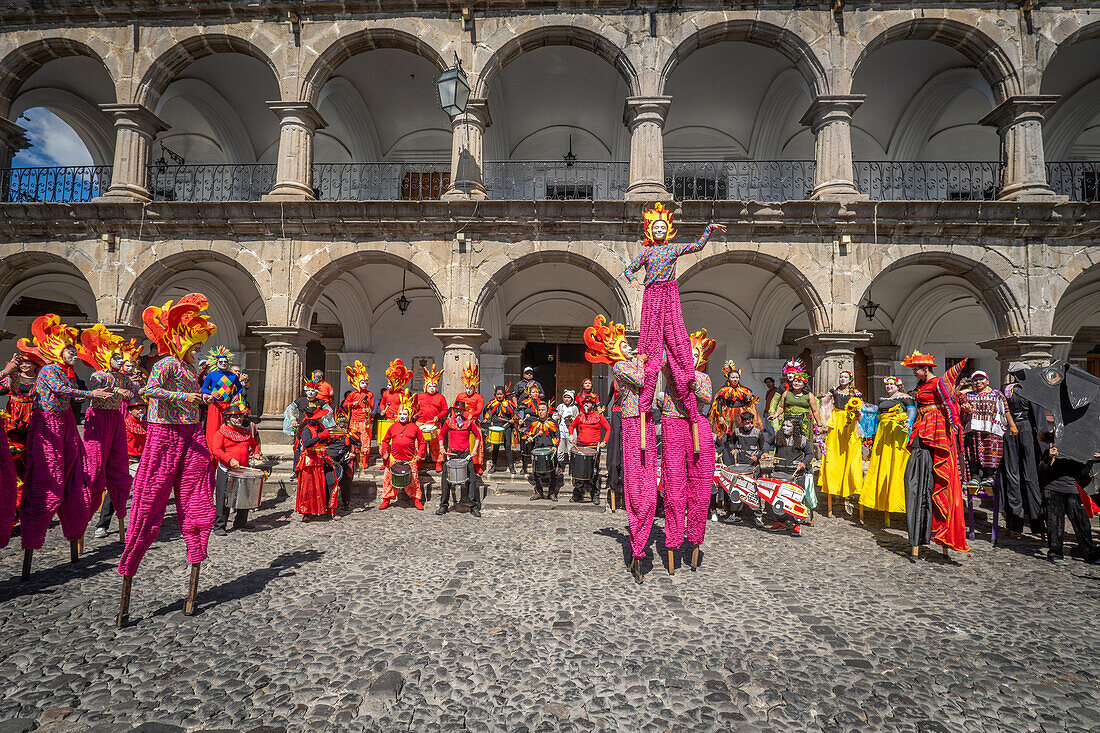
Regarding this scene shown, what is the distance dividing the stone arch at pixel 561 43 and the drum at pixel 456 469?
746 cm

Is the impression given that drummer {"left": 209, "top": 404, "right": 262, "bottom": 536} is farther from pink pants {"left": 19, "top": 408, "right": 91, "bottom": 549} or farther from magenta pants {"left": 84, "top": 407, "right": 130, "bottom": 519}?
pink pants {"left": 19, "top": 408, "right": 91, "bottom": 549}

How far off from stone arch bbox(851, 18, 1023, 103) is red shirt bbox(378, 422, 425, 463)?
1063cm

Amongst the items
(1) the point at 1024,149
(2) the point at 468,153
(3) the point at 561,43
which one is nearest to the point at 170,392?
(2) the point at 468,153

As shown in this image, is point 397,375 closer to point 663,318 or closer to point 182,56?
point 663,318

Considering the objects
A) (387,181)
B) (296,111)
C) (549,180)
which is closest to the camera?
(296,111)

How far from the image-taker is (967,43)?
Answer: 945 cm

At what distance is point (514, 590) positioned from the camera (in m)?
4.05

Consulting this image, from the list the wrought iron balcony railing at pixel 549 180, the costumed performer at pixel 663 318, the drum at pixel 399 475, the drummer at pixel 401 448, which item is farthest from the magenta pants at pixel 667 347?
the wrought iron balcony railing at pixel 549 180

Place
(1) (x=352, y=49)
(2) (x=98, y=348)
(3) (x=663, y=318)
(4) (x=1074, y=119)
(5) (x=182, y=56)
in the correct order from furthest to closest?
1. (4) (x=1074, y=119)
2. (5) (x=182, y=56)
3. (1) (x=352, y=49)
4. (2) (x=98, y=348)
5. (3) (x=663, y=318)

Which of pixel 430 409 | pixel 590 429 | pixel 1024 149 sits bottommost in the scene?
pixel 590 429

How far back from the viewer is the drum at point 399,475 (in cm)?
694

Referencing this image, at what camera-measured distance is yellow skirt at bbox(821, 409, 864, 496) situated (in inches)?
263

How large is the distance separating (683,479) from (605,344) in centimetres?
164

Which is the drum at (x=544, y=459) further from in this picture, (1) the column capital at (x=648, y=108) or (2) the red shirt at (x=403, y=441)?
(1) the column capital at (x=648, y=108)
